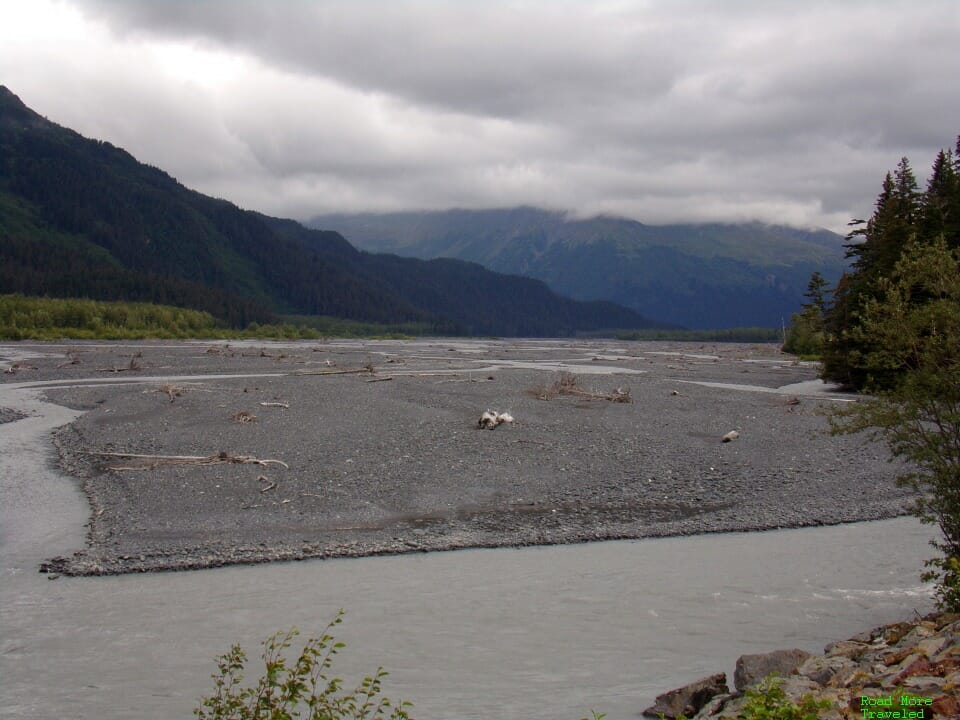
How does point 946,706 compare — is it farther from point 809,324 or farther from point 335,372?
point 809,324

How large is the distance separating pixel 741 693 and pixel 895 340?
6640 millimetres

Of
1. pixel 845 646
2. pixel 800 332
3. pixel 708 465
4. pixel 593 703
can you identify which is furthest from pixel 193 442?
pixel 800 332

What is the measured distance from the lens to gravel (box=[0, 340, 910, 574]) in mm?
16703

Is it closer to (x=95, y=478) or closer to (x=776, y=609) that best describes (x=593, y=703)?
(x=776, y=609)

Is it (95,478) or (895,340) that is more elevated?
(895,340)

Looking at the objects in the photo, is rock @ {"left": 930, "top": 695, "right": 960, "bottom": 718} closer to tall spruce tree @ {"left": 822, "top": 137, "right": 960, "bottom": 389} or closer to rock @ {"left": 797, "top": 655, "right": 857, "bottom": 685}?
rock @ {"left": 797, "top": 655, "right": 857, "bottom": 685}

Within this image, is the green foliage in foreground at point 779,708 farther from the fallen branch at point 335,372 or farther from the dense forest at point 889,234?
the fallen branch at point 335,372

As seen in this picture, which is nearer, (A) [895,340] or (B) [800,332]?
(A) [895,340]

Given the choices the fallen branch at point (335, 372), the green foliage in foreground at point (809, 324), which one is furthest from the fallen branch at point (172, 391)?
Result: the green foliage in foreground at point (809, 324)

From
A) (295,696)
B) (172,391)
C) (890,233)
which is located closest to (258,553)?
(295,696)

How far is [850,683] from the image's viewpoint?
8.34 meters

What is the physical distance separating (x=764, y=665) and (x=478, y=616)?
454cm

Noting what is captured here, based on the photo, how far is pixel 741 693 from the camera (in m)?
8.94

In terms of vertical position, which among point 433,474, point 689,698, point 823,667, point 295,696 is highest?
point 295,696
